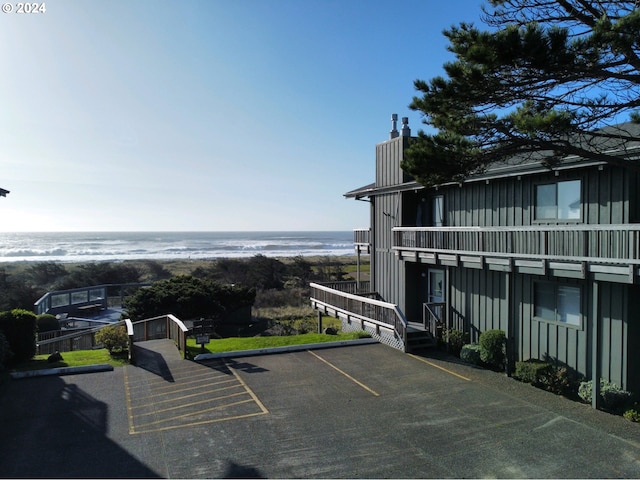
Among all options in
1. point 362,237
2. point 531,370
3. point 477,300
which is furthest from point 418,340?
point 362,237

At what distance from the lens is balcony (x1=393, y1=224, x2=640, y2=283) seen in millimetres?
9477

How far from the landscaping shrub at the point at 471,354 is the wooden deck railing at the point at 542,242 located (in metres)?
2.79

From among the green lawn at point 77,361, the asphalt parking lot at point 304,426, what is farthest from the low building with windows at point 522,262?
the green lawn at point 77,361

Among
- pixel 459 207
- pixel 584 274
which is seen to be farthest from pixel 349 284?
pixel 584 274

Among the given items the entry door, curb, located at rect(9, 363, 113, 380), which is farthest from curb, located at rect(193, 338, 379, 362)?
the entry door

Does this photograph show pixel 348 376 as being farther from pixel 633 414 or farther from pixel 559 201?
pixel 559 201

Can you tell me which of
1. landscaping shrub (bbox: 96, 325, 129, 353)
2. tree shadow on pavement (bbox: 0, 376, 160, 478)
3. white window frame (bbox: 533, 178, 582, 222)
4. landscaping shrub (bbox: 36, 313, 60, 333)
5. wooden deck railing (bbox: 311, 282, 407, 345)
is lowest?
landscaping shrub (bbox: 36, 313, 60, 333)

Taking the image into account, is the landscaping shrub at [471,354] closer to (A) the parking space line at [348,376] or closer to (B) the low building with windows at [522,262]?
(B) the low building with windows at [522,262]

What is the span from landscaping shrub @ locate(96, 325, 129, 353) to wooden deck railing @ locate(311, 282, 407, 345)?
796 cm

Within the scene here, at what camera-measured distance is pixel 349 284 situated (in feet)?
69.6

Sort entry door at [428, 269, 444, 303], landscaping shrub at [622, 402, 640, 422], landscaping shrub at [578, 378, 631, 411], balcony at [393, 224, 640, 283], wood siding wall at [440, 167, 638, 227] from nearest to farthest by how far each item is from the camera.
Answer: landscaping shrub at [622, 402, 640, 422] < balcony at [393, 224, 640, 283] < landscaping shrub at [578, 378, 631, 411] < wood siding wall at [440, 167, 638, 227] < entry door at [428, 269, 444, 303]

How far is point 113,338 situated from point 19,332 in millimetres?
2523

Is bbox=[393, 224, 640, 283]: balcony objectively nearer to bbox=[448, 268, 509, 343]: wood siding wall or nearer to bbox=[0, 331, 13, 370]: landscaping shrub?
bbox=[448, 268, 509, 343]: wood siding wall

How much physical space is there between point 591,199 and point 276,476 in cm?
953
